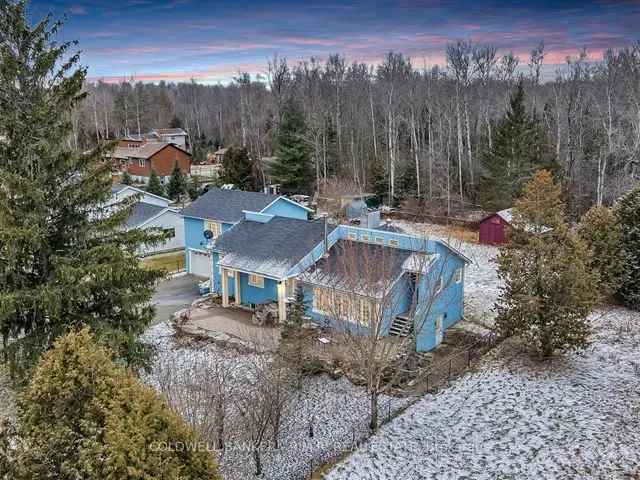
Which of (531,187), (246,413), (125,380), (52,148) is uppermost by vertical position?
(52,148)

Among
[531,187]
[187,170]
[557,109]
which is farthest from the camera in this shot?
[187,170]

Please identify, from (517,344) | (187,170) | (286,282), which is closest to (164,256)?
(286,282)

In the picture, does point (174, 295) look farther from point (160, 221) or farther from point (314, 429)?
point (314, 429)

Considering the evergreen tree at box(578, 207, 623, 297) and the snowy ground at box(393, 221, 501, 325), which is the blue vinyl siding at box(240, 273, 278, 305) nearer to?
the snowy ground at box(393, 221, 501, 325)

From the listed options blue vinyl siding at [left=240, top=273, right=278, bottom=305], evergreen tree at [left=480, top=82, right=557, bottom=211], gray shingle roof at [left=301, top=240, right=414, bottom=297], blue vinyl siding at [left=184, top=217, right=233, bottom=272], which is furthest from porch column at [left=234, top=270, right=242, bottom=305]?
evergreen tree at [left=480, top=82, right=557, bottom=211]

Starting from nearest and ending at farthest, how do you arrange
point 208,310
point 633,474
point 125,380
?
1. point 125,380
2. point 633,474
3. point 208,310

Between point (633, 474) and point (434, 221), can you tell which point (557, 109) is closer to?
point (434, 221)

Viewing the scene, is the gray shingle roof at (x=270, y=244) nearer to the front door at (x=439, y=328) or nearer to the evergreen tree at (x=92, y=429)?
the front door at (x=439, y=328)
